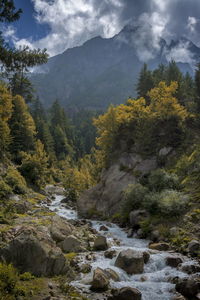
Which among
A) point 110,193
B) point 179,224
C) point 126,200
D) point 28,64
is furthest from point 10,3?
point 110,193

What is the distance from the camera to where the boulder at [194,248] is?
15.3 meters

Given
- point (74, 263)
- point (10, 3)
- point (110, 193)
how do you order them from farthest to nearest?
point (110, 193), point (74, 263), point (10, 3)

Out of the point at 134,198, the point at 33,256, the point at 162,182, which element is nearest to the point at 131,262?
the point at 33,256

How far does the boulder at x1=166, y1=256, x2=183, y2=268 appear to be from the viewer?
14.3 metres

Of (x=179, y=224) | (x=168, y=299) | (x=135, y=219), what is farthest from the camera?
(x=135, y=219)

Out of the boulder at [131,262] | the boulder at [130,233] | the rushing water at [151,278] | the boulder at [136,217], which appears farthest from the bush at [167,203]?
the boulder at [131,262]

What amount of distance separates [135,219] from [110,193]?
11.8 meters

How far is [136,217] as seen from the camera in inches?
981

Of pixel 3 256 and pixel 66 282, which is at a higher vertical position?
pixel 3 256

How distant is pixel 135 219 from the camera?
2489cm

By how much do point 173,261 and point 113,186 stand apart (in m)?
22.8

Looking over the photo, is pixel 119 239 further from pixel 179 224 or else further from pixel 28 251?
pixel 28 251

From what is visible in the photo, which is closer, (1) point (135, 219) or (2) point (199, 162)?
(1) point (135, 219)

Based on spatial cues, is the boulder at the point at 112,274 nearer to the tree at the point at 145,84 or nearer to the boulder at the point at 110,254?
the boulder at the point at 110,254
